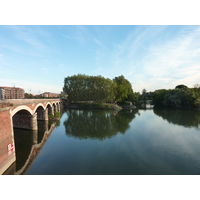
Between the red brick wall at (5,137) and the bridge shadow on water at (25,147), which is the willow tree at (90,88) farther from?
the red brick wall at (5,137)

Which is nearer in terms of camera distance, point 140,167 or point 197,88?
point 140,167

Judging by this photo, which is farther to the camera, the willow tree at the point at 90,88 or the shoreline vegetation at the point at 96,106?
the willow tree at the point at 90,88

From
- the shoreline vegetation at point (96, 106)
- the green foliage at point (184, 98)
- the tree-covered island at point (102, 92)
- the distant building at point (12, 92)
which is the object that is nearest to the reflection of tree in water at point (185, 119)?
the green foliage at point (184, 98)

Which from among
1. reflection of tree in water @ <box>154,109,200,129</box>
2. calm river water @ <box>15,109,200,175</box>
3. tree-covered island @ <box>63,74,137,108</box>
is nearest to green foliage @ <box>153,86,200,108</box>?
reflection of tree in water @ <box>154,109,200,129</box>

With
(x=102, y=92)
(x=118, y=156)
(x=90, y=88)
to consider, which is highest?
(x=90, y=88)

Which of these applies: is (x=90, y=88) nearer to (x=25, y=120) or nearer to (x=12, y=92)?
(x=25, y=120)

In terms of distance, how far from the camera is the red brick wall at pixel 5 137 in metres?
11.7

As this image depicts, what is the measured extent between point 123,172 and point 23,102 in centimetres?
1694

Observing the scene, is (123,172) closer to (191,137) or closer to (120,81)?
(191,137)

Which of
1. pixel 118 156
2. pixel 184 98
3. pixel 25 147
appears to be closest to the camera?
pixel 118 156

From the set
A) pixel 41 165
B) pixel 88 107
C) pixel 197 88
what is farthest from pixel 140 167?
pixel 197 88

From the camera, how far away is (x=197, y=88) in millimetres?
68125

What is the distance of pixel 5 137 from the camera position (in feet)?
40.3

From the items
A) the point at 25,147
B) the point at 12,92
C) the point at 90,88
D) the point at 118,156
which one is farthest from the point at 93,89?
the point at 12,92
